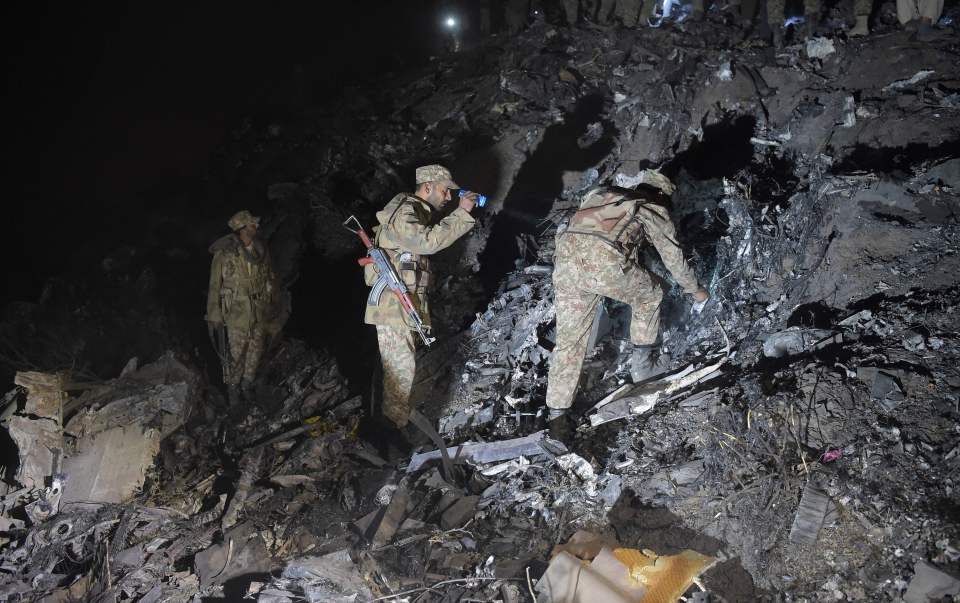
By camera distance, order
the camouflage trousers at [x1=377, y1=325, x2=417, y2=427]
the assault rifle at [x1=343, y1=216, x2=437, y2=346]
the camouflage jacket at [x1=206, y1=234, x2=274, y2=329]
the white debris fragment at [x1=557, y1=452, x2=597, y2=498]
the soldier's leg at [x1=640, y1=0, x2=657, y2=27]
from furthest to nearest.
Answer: the soldier's leg at [x1=640, y1=0, x2=657, y2=27] < the camouflage jacket at [x1=206, y1=234, x2=274, y2=329] < the camouflage trousers at [x1=377, y1=325, x2=417, y2=427] < the assault rifle at [x1=343, y1=216, x2=437, y2=346] < the white debris fragment at [x1=557, y1=452, x2=597, y2=498]

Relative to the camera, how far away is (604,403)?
4465mm

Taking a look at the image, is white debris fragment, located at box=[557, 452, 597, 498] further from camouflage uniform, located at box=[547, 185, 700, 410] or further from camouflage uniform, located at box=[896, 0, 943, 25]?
camouflage uniform, located at box=[896, 0, 943, 25]

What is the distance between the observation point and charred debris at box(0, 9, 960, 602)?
309 cm

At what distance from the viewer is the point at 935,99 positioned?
16.5 ft

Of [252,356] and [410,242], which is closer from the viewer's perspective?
[410,242]

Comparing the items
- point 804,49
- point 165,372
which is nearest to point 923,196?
point 804,49

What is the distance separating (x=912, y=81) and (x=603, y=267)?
4260 mm

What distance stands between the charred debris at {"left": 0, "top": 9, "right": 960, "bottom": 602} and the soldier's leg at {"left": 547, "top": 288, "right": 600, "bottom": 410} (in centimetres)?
29

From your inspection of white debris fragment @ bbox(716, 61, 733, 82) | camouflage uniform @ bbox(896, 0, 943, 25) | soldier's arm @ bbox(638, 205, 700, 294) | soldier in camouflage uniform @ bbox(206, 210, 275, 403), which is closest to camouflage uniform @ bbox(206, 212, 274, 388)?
soldier in camouflage uniform @ bbox(206, 210, 275, 403)

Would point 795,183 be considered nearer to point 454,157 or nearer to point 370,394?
point 454,157

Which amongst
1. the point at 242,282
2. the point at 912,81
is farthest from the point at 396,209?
the point at 912,81

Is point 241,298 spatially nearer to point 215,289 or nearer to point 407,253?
point 215,289

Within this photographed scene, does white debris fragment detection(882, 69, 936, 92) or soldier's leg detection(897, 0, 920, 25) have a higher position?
soldier's leg detection(897, 0, 920, 25)

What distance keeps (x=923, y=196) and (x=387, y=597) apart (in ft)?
17.0
